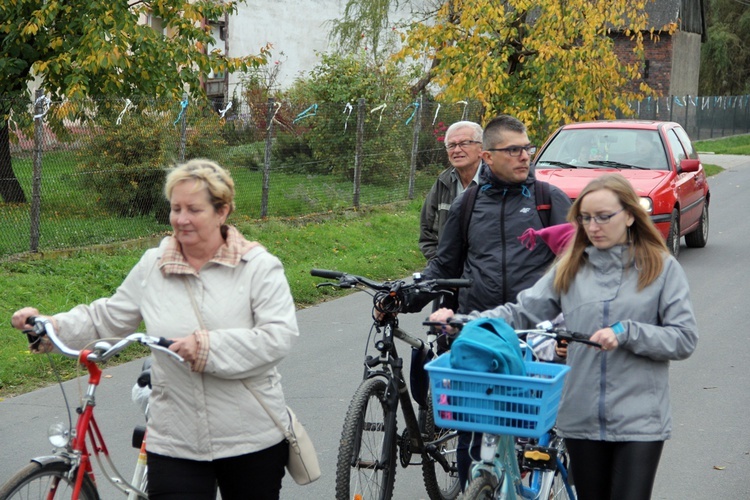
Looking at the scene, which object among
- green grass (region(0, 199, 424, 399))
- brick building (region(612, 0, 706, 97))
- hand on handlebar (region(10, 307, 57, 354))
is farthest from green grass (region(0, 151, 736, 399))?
brick building (region(612, 0, 706, 97))

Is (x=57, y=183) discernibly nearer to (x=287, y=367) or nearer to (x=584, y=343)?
(x=287, y=367)

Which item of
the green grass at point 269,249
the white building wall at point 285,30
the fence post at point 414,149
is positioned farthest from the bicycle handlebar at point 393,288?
the white building wall at point 285,30

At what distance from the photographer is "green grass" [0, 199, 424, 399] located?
8.52m

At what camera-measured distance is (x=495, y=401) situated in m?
3.52

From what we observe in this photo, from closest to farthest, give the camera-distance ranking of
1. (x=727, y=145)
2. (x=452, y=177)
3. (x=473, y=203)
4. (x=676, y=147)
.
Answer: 1. (x=473, y=203)
2. (x=452, y=177)
3. (x=676, y=147)
4. (x=727, y=145)

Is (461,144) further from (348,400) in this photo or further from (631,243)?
(348,400)

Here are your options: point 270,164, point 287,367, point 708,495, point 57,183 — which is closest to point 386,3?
point 270,164

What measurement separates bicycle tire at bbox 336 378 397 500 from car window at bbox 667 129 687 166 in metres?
9.57

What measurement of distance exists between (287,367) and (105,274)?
11.4ft

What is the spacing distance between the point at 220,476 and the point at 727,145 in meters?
41.9

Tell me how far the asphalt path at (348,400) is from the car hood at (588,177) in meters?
1.45

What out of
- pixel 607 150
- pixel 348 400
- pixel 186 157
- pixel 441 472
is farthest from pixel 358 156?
pixel 441 472

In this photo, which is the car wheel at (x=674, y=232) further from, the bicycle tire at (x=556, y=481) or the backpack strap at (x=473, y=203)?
the bicycle tire at (x=556, y=481)

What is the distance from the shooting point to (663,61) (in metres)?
45.1
